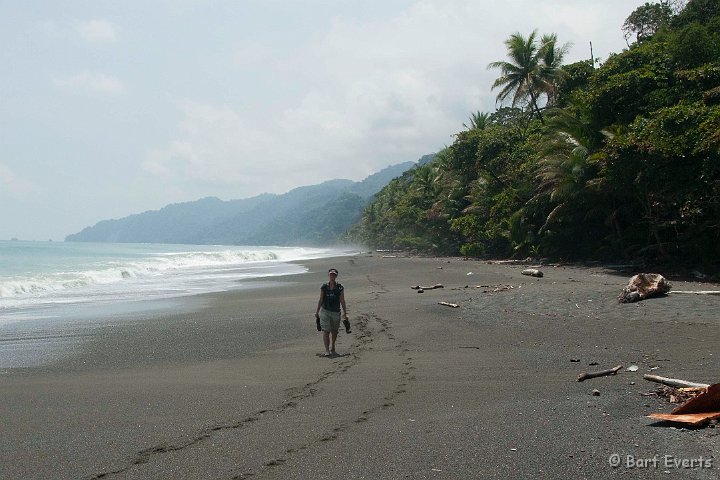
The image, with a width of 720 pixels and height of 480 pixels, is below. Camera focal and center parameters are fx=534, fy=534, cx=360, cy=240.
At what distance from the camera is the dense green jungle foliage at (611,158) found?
14727mm

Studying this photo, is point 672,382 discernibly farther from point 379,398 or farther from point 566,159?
point 566,159

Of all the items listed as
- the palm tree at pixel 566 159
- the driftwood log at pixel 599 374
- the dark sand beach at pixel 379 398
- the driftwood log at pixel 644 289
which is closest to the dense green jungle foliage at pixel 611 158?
the palm tree at pixel 566 159

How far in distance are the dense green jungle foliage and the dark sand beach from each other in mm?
5886

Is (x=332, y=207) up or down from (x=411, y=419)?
up

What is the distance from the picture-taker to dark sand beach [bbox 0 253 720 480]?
391 cm

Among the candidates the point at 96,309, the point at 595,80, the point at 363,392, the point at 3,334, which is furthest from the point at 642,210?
the point at 3,334

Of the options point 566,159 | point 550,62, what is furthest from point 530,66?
point 566,159

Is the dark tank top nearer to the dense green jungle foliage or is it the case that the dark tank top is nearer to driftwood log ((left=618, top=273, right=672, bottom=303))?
driftwood log ((left=618, top=273, right=672, bottom=303))

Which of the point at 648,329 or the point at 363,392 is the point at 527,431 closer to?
the point at 363,392

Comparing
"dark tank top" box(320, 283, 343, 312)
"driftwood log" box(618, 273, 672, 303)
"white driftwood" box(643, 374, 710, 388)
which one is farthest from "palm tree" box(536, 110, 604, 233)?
"white driftwood" box(643, 374, 710, 388)

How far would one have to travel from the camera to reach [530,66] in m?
32.6

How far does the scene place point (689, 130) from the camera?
1406 centimetres

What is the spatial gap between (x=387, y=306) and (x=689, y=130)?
9.24m

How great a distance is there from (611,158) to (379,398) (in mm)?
13489
